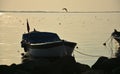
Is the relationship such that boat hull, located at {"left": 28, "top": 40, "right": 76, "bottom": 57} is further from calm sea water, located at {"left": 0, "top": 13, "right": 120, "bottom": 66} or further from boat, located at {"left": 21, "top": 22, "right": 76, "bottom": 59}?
calm sea water, located at {"left": 0, "top": 13, "right": 120, "bottom": 66}

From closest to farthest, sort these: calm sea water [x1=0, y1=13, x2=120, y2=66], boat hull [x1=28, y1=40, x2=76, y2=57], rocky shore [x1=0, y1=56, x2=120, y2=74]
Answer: rocky shore [x1=0, y1=56, x2=120, y2=74] < boat hull [x1=28, y1=40, x2=76, y2=57] < calm sea water [x1=0, y1=13, x2=120, y2=66]

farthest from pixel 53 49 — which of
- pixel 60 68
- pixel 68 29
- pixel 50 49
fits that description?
pixel 68 29

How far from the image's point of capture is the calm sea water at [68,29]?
14.5ft

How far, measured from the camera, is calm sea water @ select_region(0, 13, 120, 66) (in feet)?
14.5

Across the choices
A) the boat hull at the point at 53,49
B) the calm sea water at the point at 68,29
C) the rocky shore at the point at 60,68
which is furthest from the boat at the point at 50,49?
the calm sea water at the point at 68,29

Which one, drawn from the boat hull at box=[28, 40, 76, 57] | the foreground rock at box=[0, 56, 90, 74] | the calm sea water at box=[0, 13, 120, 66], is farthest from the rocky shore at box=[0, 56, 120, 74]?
the calm sea water at box=[0, 13, 120, 66]

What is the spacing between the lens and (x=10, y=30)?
566 cm

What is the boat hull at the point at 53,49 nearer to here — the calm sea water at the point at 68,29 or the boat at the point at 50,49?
the boat at the point at 50,49

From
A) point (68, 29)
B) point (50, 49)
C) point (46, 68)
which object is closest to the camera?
point (46, 68)

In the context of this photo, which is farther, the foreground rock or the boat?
the boat

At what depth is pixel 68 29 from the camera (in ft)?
18.7

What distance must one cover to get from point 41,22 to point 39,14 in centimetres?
44

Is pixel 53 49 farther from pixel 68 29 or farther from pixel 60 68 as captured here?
pixel 68 29

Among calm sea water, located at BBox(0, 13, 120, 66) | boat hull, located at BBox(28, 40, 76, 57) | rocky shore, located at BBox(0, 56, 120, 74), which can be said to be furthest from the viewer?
calm sea water, located at BBox(0, 13, 120, 66)
